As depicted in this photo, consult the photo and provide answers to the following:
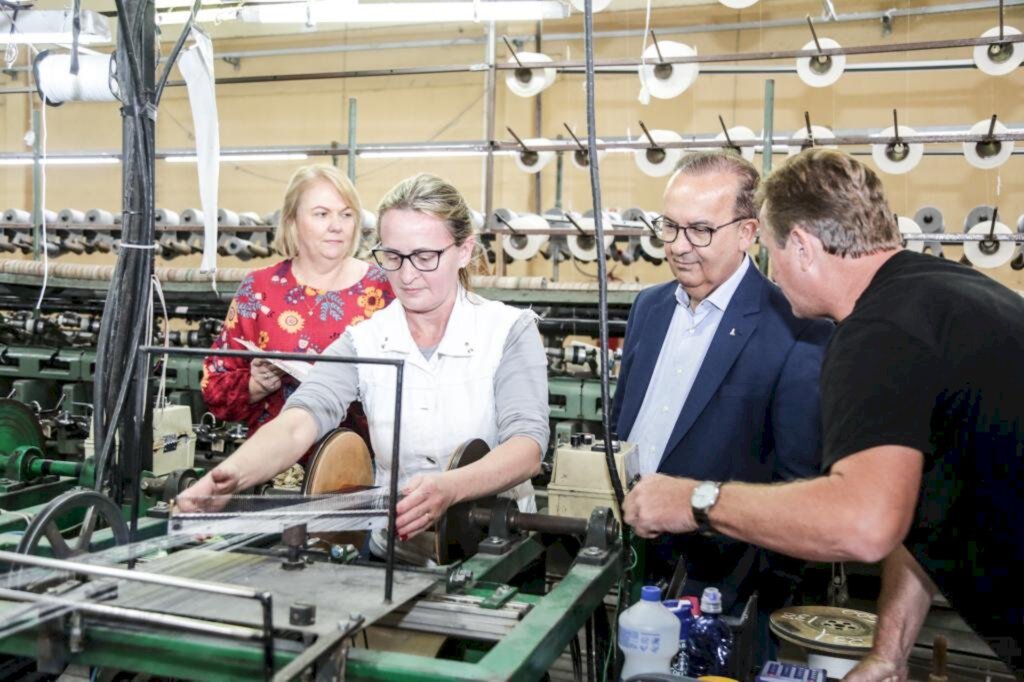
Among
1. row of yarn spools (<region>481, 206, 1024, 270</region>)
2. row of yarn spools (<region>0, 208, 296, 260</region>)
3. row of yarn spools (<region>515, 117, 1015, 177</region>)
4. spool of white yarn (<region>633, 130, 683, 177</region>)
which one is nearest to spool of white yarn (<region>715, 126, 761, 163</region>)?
row of yarn spools (<region>515, 117, 1015, 177</region>)

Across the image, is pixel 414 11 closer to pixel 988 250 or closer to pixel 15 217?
pixel 988 250

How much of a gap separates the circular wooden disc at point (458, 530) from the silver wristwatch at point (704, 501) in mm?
342

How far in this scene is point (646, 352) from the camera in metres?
2.15

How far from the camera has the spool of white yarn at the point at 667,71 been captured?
4.90 meters

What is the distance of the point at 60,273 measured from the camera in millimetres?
4809

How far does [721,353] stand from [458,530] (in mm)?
745

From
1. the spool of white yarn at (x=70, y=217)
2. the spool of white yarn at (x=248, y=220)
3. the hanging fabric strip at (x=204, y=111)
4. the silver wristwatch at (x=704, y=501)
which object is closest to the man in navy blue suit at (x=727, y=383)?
the silver wristwatch at (x=704, y=501)

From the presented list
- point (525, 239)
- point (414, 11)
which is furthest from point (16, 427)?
point (525, 239)

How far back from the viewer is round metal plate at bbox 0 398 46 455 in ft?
8.73

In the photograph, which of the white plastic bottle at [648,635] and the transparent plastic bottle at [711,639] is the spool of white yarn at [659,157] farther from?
the white plastic bottle at [648,635]

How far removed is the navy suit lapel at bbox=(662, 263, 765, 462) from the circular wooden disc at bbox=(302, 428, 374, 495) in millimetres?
654

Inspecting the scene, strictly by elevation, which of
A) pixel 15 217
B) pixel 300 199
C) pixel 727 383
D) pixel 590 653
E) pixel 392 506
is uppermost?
pixel 15 217

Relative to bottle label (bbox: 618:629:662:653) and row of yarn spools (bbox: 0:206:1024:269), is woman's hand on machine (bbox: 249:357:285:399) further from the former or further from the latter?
row of yarn spools (bbox: 0:206:1024:269)

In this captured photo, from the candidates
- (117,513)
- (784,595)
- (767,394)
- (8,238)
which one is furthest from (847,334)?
(8,238)
